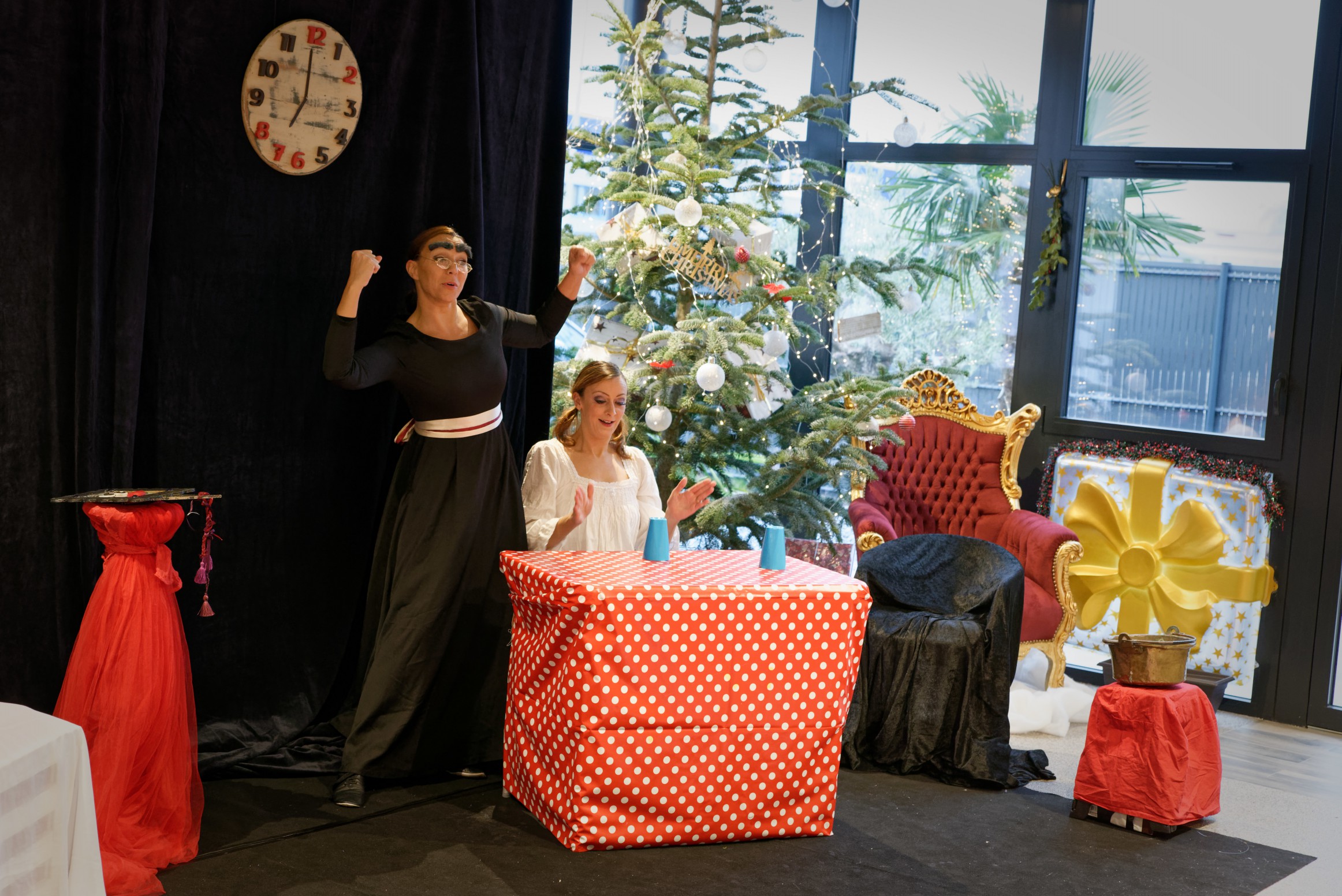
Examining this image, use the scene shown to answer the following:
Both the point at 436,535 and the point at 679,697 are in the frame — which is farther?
the point at 436,535

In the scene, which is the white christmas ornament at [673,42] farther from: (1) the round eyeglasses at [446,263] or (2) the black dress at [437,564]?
(1) the round eyeglasses at [446,263]

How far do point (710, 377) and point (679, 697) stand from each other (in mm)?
1521

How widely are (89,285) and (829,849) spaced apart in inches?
96.5

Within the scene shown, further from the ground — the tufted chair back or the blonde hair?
the blonde hair

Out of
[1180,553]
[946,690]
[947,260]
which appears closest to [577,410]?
[946,690]

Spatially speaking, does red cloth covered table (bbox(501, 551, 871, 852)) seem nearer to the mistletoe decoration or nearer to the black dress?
the black dress

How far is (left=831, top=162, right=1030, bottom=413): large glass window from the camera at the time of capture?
559cm

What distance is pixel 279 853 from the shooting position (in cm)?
301

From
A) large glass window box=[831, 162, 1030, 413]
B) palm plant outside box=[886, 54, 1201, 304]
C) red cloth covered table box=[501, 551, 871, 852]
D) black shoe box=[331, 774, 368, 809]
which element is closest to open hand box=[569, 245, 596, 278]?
red cloth covered table box=[501, 551, 871, 852]

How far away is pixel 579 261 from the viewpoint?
377 cm

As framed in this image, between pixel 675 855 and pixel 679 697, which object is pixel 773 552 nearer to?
pixel 679 697

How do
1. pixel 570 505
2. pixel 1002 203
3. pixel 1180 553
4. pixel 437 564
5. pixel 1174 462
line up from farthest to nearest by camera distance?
pixel 1002 203 < pixel 1174 462 < pixel 1180 553 < pixel 570 505 < pixel 437 564

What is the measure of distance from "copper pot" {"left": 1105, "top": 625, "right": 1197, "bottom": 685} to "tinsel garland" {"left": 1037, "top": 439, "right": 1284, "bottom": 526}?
158 centimetres

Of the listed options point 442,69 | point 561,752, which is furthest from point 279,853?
point 442,69
